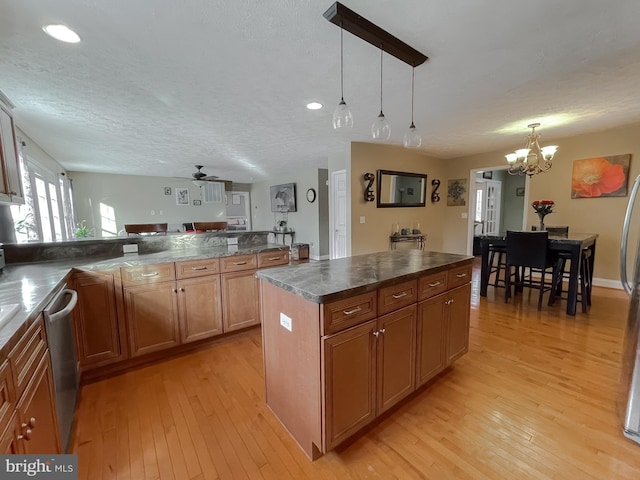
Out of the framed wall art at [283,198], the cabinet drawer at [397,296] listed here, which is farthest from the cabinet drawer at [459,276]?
the framed wall art at [283,198]

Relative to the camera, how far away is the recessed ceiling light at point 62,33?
1536mm

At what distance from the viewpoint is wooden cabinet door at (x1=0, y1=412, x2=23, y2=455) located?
0.82 meters

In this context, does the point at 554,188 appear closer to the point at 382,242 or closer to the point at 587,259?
the point at 587,259

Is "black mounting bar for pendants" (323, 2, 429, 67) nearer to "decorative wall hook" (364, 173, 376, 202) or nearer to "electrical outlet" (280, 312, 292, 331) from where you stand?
"electrical outlet" (280, 312, 292, 331)

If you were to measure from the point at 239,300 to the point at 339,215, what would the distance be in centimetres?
314

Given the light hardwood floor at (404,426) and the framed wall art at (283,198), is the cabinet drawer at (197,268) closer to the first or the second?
the light hardwood floor at (404,426)

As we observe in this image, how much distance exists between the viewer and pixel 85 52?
1787 mm

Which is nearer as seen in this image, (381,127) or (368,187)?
(381,127)

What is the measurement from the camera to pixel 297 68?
2035mm

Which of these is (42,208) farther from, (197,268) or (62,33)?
(62,33)

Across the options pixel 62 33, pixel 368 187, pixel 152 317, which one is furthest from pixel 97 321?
pixel 368 187

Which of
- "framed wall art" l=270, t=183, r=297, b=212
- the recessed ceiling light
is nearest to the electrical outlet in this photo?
the recessed ceiling light

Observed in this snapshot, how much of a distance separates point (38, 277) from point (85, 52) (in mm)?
1493

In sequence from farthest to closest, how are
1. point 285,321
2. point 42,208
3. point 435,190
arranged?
point 435,190 → point 42,208 → point 285,321
